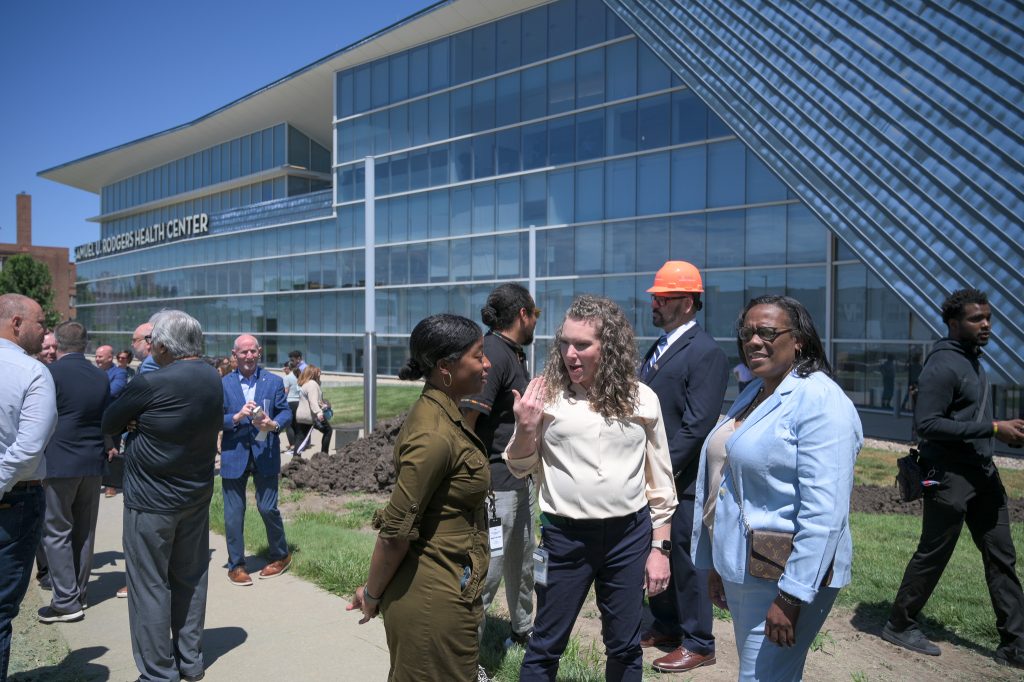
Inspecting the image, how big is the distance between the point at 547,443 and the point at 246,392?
3845 millimetres

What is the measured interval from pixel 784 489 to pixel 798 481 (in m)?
0.06

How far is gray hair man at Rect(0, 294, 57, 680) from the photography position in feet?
12.2

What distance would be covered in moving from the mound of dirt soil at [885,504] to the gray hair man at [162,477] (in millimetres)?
7063

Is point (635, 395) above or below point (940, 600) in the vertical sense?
above

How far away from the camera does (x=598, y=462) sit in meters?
3.33

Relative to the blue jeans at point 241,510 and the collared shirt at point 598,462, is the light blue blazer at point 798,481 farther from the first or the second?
the blue jeans at point 241,510

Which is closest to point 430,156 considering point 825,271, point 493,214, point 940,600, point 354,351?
point 493,214

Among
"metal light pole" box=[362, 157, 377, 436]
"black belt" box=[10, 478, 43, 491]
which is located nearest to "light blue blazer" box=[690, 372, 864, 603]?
"black belt" box=[10, 478, 43, 491]

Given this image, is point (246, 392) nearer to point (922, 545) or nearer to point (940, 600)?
point (922, 545)

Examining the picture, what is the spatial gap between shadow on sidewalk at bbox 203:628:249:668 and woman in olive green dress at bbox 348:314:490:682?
95.9 inches

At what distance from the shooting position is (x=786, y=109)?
13.2 meters

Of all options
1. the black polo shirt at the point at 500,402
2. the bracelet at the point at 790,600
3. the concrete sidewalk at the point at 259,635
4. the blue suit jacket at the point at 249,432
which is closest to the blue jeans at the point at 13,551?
the concrete sidewalk at the point at 259,635

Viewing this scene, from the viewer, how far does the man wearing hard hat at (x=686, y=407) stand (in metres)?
4.28

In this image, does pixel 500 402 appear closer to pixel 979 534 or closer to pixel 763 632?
pixel 763 632
